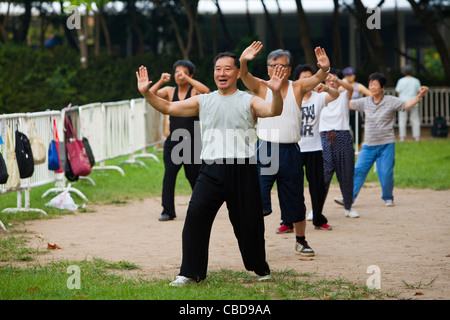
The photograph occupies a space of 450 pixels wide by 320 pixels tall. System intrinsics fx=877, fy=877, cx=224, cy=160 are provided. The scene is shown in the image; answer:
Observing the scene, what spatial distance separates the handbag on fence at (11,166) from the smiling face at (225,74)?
451cm

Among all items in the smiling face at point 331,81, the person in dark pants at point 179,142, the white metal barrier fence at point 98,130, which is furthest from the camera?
the white metal barrier fence at point 98,130

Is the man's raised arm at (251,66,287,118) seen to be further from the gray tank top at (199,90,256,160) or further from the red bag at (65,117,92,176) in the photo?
the red bag at (65,117,92,176)

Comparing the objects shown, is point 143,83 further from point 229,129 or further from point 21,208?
point 21,208

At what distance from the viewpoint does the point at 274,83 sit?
659 cm

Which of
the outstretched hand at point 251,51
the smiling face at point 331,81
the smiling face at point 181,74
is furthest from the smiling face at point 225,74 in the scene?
the smiling face at point 181,74

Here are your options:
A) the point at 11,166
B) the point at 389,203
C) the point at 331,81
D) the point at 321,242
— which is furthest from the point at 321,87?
the point at 11,166

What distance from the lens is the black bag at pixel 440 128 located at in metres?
23.7

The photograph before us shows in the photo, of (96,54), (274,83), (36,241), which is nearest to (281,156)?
(274,83)

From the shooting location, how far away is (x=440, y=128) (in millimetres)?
23781

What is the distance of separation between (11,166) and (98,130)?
4.89m

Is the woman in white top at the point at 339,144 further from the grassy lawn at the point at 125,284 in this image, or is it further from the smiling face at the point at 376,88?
the grassy lawn at the point at 125,284

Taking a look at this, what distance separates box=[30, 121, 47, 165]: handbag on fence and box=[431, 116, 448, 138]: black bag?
576 inches

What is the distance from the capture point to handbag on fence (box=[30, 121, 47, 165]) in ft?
37.8

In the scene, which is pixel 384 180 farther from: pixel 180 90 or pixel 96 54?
pixel 96 54
